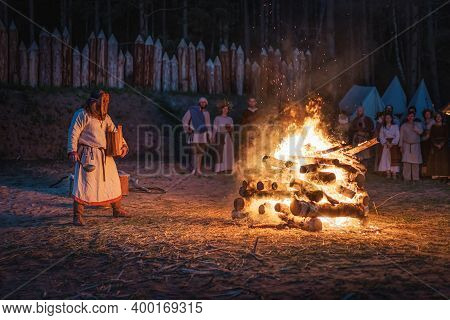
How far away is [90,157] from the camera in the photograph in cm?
667

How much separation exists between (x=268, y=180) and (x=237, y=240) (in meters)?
1.71

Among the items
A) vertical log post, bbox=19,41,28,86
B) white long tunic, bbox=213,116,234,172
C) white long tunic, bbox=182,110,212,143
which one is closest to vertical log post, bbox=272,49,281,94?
white long tunic, bbox=213,116,234,172

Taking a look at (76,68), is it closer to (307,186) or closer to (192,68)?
(192,68)

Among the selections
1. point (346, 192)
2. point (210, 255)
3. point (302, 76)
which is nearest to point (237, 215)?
point (346, 192)

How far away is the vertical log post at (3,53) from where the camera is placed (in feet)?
43.4

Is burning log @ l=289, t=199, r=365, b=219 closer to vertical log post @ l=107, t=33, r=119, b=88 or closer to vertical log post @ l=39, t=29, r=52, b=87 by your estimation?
vertical log post @ l=107, t=33, r=119, b=88

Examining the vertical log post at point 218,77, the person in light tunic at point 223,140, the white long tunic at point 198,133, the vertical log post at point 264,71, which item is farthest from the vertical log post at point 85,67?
the vertical log post at point 264,71

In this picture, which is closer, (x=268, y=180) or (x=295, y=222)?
(x=295, y=222)

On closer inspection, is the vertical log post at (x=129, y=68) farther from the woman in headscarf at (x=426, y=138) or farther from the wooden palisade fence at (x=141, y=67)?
the woman in headscarf at (x=426, y=138)

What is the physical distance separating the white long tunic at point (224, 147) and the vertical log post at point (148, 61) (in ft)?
11.3

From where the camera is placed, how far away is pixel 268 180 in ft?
23.4

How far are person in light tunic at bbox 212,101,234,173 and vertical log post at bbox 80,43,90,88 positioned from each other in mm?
4316

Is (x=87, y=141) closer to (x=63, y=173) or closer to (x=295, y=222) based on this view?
(x=295, y=222)
